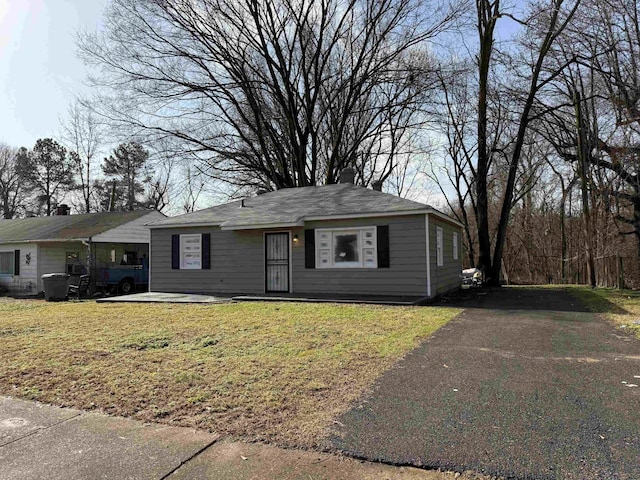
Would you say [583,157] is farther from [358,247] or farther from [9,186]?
[9,186]

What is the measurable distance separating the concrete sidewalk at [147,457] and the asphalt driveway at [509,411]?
255 mm

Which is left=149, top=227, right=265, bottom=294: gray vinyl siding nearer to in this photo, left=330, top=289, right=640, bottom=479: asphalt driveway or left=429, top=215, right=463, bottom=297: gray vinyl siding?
left=429, top=215, right=463, bottom=297: gray vinyl siding

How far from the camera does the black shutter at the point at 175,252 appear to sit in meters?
13.4

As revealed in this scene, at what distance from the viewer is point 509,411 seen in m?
3.20

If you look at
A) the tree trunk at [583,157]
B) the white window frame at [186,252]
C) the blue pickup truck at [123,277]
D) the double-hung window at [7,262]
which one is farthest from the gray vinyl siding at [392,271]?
the double-hung window at [7,262]

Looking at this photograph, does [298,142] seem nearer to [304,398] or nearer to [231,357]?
[231,357]

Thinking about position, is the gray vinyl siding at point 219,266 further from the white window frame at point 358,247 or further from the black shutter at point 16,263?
the black shutter at point 16,263

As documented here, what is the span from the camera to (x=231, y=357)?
495 centimetres

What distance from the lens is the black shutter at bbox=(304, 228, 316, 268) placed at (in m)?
11.7

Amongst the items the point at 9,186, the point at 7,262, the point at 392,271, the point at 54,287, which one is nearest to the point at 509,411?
the point at 392,271

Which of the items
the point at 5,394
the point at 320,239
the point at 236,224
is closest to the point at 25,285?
the point at 236,224

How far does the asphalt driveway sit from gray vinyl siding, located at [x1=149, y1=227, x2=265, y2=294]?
7687mm

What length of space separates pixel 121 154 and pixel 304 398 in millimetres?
34864

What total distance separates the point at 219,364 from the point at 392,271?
6996mm
